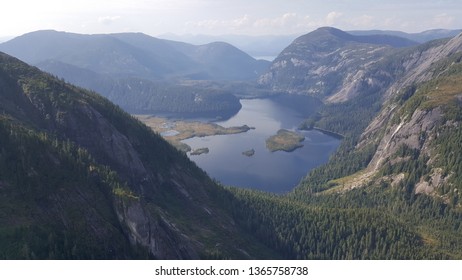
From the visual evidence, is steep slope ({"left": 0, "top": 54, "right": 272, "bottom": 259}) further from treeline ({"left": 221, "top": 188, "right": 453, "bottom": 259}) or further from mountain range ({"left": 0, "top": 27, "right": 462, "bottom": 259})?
treeline ({"left": 221, "top": 188, "right": 453, "bottom": 259})

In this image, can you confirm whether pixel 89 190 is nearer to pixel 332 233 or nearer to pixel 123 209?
pixel 123 209

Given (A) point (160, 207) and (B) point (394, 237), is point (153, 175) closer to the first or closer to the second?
(A) point (160, 207)

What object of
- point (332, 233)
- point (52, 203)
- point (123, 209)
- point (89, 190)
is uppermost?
point (89, 190)

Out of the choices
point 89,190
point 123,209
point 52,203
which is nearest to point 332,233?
point 123,209

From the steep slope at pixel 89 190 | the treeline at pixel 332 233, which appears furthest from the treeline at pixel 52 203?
the treeline at pixel 332 233

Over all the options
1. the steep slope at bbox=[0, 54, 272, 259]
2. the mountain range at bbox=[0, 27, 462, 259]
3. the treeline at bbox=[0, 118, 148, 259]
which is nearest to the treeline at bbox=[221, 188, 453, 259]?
the mountain range at bbox=[0, 27, 462, 259]

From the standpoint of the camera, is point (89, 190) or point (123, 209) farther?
point (89, 190)

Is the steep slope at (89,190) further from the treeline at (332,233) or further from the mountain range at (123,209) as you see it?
the treeline at (332,233)

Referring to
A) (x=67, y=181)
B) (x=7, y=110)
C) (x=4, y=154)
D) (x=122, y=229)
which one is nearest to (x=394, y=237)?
(x=122, y=229)

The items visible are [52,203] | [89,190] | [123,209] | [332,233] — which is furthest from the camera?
[332,233]
